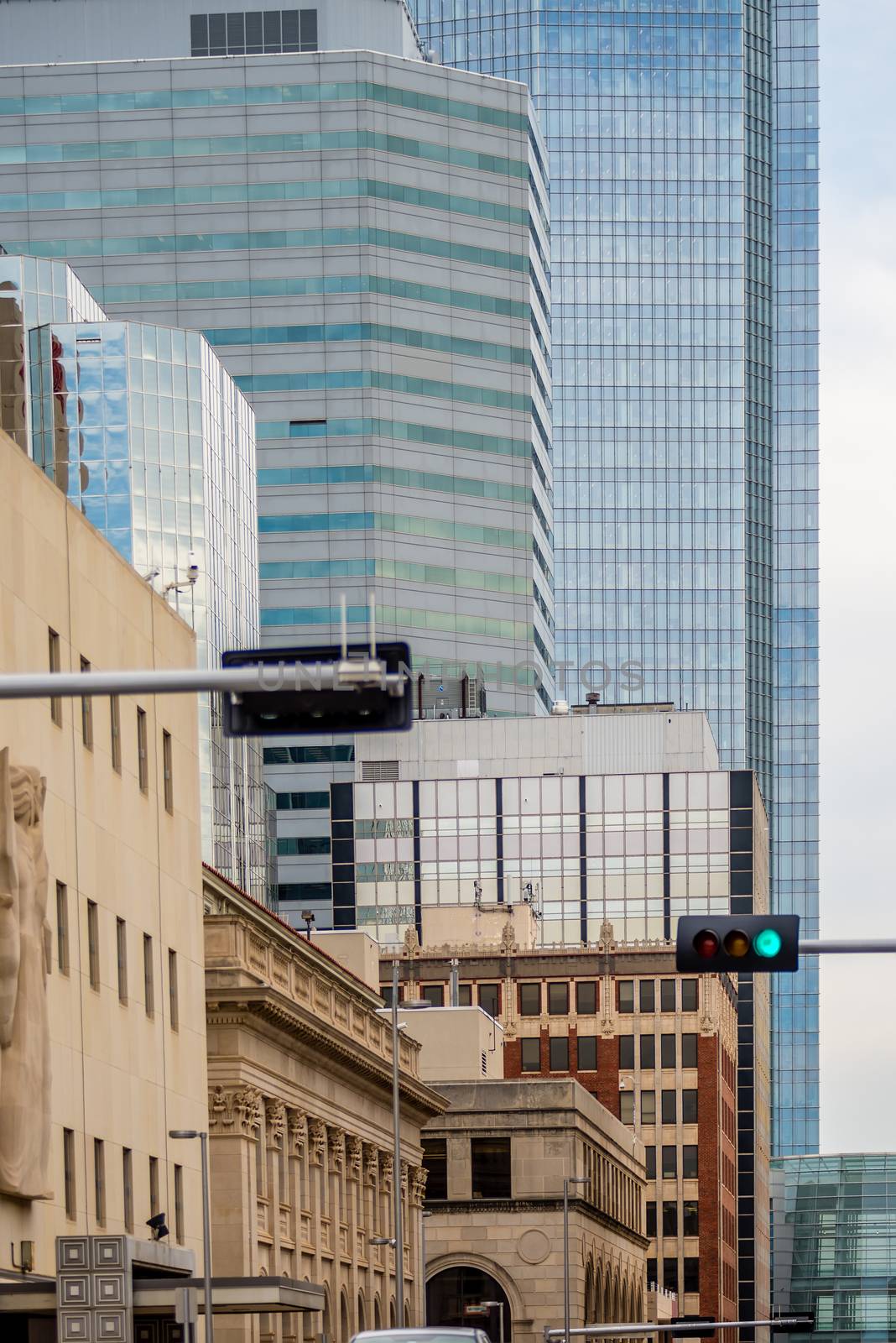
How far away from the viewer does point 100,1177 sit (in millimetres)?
54812

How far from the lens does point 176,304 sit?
17438cm

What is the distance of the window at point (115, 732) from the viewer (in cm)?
5794

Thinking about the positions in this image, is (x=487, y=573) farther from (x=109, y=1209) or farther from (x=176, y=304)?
(x=109, y=1209)

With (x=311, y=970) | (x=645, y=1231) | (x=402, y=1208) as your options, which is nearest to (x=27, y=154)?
(x=645, y=1231)

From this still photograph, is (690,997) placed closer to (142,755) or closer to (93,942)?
(142,755)

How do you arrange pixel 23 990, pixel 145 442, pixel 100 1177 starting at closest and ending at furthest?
pixel 23 990 < pixel 100 1177 < pixel 145 442

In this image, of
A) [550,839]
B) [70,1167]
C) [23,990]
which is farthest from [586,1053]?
[23,990]

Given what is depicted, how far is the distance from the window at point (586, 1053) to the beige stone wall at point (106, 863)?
9648 centimetres

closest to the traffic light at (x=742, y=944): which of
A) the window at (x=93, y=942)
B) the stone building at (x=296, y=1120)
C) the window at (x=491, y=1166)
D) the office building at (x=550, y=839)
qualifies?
the window at (x=93, y=942)

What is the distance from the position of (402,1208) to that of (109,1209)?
44.8 m

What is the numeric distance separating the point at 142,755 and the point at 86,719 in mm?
5201

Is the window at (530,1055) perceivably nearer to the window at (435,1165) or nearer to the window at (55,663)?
the window at (435,1165)

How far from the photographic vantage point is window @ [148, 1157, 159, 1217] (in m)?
59.1

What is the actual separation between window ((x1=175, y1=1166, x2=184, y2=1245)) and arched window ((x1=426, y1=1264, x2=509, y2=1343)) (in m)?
59.0
